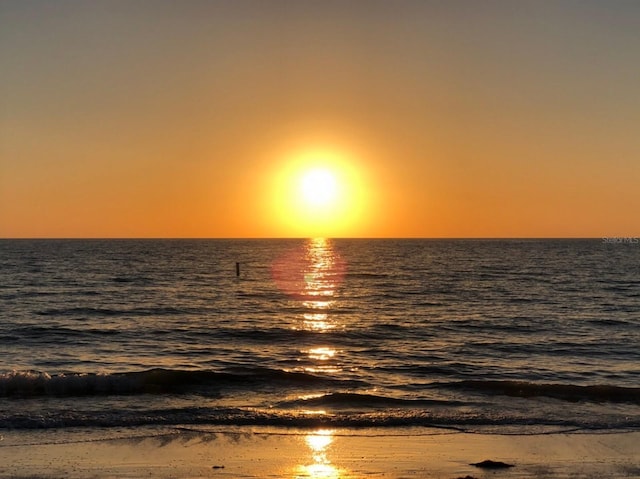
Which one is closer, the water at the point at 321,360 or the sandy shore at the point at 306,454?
the sandy shore at the point at 306,454

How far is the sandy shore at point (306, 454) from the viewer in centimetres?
1210

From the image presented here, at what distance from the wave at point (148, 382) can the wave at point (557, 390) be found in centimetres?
404

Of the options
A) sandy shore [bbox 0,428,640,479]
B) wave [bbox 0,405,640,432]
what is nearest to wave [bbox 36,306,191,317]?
wave [bbox 0,405,640,432]

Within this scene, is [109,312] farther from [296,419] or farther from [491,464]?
[491,464]

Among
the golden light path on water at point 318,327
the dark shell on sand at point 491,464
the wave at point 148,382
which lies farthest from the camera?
the wave at point 148,382

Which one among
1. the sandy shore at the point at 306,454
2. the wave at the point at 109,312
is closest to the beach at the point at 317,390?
the sandy shore at the point at 306,454

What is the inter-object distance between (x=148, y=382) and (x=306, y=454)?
8.83 m

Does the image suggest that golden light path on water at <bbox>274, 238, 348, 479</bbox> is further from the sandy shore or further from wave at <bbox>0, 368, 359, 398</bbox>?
wave at <bbox>0, 368, 359, 398</bbox>

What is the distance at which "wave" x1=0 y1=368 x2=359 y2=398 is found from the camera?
1953 centimetres

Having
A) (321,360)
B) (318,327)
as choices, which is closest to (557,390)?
(321,360)

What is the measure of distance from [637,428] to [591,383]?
6.39 m

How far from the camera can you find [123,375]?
21.1 meters

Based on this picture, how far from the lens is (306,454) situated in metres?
13.4

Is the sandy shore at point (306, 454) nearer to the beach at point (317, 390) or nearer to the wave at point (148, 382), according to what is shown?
the beach at point (317, 390)
